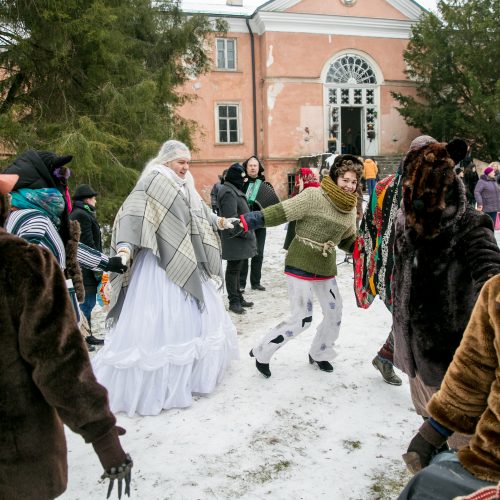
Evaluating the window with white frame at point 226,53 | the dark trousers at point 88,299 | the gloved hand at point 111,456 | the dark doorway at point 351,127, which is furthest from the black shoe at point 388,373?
the dark doorway at point 351,127

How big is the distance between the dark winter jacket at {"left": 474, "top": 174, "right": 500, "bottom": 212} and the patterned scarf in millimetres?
9459

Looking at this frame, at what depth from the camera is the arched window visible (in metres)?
21.7

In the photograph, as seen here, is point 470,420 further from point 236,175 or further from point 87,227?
point 236,175

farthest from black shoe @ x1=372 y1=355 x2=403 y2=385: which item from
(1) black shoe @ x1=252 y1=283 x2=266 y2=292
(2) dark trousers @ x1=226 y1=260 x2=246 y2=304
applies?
(1) black shoe @ x1=252 y1=283 x2=266 y2=292

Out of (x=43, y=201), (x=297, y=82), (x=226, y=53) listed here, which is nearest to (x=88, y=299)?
(x=43, y=201)

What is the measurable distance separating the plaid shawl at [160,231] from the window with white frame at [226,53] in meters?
18.9

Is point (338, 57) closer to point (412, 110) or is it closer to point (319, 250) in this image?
point (412, 110)

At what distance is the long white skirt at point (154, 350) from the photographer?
361cm

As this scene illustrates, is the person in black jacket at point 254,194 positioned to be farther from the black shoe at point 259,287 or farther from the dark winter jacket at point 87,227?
the dark winter jacket at point 87,227

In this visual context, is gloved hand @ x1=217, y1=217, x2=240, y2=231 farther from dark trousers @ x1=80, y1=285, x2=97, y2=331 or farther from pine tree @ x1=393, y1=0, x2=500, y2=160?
pine tree @ x1=393, y1=0, x2=500, y2=160

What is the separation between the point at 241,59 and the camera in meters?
21.1

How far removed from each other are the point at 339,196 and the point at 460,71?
19494 mm

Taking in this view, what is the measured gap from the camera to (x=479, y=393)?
4.84 ft

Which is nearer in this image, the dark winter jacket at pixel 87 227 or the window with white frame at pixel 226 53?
the dark winter jacket at pixel 87 227
